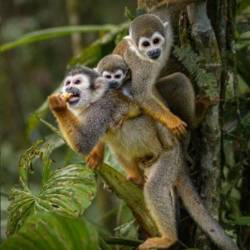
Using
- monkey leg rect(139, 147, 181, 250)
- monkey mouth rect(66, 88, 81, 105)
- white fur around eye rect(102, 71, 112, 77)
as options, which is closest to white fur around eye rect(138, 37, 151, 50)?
white fur around eye rect(102, 71, 112, 77)

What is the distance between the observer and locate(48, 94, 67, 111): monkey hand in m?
3.00

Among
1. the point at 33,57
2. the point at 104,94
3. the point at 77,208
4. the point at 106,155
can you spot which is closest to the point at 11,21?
the point at 33,57

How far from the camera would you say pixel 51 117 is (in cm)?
730

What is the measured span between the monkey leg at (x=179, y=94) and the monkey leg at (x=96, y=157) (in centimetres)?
39

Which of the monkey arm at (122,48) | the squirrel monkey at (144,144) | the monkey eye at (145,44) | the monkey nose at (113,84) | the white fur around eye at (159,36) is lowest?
the squirrel monkey at (144,144)

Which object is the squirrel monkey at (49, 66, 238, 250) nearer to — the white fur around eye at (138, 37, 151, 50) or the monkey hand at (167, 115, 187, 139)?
the monkey hand at (167, 115, 187, 139)

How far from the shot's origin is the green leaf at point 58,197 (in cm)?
285

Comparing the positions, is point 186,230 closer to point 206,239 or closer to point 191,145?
point 206,239

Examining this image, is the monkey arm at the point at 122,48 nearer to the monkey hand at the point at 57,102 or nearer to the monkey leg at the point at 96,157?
the monkey leg at the point at 96,157

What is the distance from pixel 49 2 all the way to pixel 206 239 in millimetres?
5251

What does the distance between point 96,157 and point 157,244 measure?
505 mm

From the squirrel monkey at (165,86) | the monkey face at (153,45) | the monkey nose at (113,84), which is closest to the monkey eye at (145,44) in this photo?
the monkey face at (153,45)

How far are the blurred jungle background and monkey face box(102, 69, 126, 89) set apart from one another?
35cm

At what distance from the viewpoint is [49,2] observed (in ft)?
26.1
